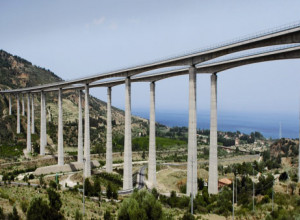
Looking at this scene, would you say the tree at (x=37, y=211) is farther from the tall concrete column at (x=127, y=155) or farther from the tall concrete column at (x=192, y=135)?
the tall concrete column at (x=127, y=155)

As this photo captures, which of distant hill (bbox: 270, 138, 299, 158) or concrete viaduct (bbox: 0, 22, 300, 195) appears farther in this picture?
distant hill (bbox: 270, 138, 299, 158)

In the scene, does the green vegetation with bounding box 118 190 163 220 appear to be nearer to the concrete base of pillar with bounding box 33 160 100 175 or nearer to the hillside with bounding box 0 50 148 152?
the concrete base of pillar with bounding box 33 160 100 175

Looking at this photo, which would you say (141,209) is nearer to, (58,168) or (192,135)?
(192,135)

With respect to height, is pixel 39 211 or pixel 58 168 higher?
pixel 39 211

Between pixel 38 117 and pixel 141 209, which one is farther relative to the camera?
pixel 38 117

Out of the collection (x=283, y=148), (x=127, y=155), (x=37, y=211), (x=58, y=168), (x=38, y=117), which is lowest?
(x=283, y=148)

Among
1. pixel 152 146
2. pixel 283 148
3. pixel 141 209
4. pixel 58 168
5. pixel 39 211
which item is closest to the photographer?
pixel 39 211

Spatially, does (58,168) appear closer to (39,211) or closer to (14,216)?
(14,216)

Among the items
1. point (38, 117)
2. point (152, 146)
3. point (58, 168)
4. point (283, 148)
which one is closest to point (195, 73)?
point (152, 146)

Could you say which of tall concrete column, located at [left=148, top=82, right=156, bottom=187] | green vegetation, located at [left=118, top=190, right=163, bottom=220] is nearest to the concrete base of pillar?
tall concrete column, located at [left=148, top=82, right=156, bottom=187]

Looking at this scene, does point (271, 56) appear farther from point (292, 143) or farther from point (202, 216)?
point (292, 143)

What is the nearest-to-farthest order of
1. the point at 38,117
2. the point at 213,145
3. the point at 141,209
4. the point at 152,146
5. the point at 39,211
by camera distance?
the point at 39,211 → the point at 141,209 → the point at 213,145 → the point at 152,146 → the point at 38,117

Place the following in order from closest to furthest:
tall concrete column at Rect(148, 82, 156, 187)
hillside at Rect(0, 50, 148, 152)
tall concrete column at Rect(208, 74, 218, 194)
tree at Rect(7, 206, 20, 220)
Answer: tree at Rect(7, 206, 20, 220) < tall concrete column at Rect(208, 74, 218, 194) < tall concrete column at Rect(148, 82, 156, 187) < hillside at Rect(0, 50, 148, 152)

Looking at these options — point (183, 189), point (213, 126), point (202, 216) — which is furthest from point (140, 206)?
point (183, 189)
